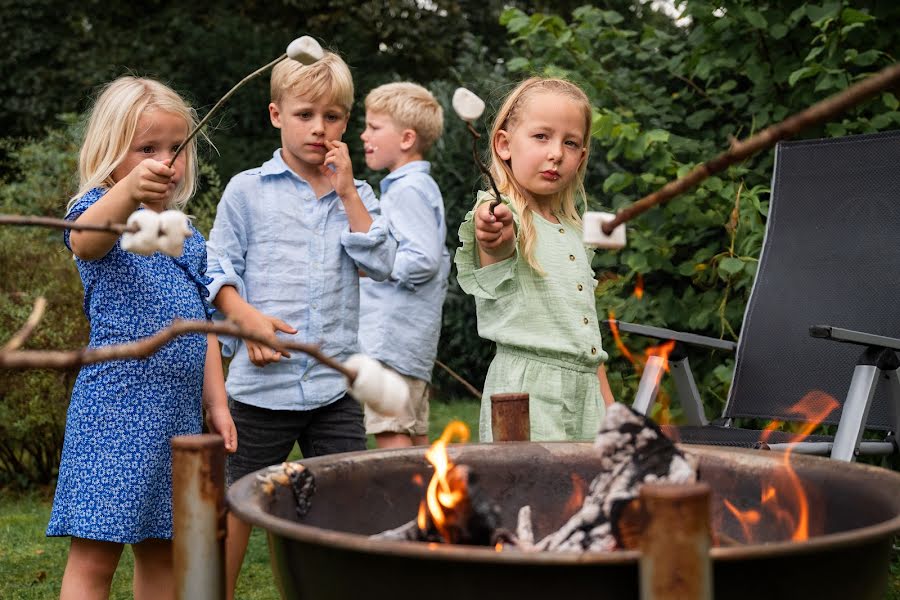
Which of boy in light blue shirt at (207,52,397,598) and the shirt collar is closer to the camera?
boy in light blue shirt at (207,52,397,598)

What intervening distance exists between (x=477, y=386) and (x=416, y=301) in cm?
384

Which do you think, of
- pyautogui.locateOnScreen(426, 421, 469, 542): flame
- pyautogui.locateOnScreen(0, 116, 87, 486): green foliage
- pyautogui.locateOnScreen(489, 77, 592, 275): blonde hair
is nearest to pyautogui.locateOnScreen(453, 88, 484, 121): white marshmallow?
pyautogui.locateOnScreen(426, 421, 469, 542): flame

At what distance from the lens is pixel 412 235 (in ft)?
13.2

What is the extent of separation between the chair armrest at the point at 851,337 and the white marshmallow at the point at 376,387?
1782 mm

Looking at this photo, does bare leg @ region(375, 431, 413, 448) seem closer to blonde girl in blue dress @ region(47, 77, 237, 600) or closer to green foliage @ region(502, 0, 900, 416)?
green foliage @ region(502, 0, 900, 416)

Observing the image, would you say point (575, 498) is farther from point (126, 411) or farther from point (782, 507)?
point (126, 411)

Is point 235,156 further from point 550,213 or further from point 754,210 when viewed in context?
point 550,213

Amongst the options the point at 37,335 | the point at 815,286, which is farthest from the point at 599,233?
the point at 37,335

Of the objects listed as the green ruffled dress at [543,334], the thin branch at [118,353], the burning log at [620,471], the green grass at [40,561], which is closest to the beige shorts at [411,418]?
the green grass at [40,561]

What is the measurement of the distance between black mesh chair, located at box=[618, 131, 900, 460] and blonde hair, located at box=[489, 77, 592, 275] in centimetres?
57

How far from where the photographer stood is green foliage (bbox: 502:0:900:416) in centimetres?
402

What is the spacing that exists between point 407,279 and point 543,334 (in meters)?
1.37

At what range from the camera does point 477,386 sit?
7977 millimetres

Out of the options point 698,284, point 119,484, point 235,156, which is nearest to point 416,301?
point 698,284
